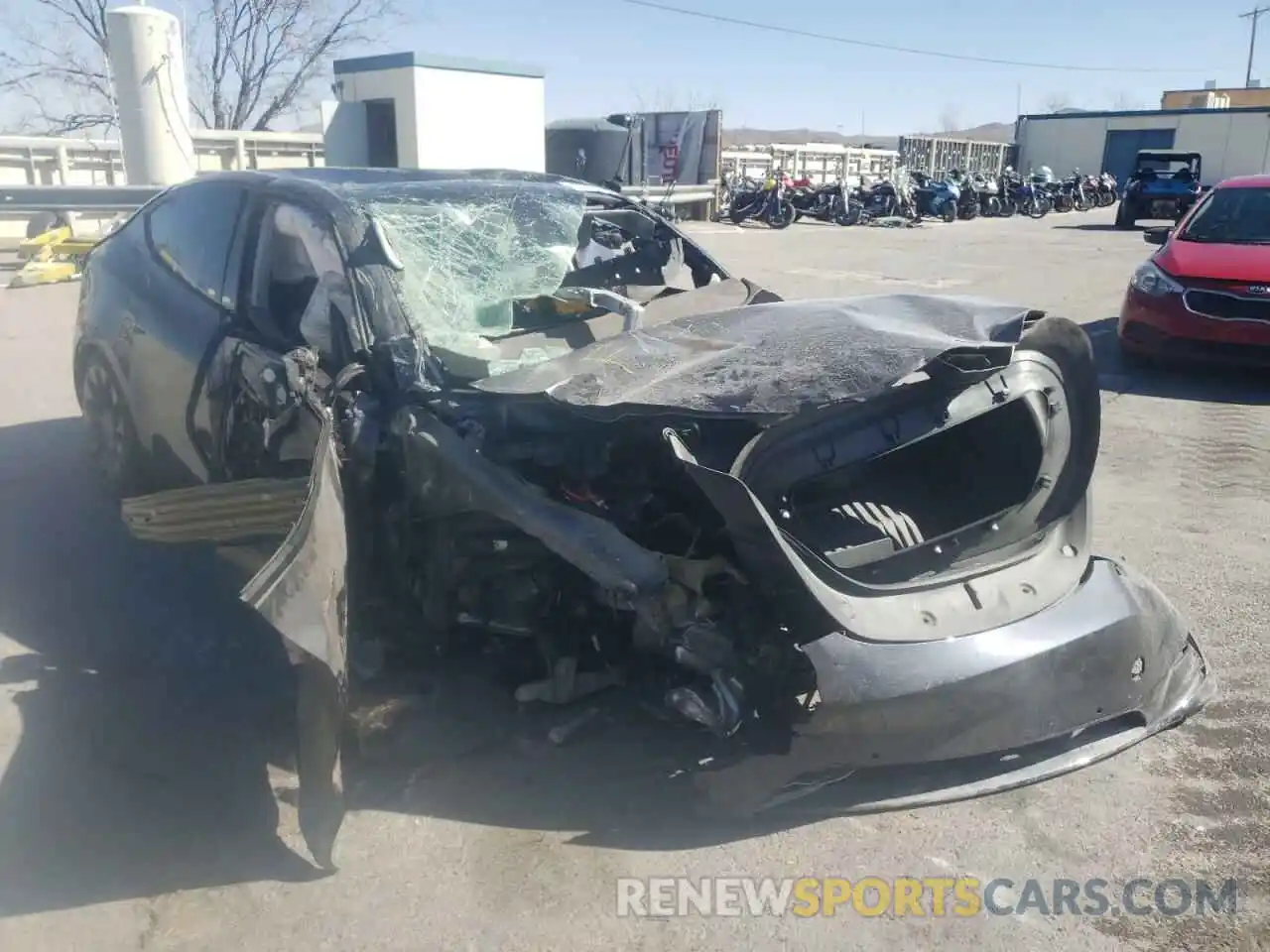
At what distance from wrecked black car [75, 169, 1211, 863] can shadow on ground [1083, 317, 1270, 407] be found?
204 inches

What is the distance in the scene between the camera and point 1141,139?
44844 millimetres

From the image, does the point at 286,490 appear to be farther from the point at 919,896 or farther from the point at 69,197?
the point at 69,197

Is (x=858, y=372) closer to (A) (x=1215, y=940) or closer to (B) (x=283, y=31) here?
(A) (x=1215, y=940)

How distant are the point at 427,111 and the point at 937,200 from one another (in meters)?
15.1

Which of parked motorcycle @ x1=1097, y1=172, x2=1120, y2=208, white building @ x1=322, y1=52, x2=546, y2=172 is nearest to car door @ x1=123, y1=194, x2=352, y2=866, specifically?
white building @ x1=322, y1=52, x2=546, y2=172

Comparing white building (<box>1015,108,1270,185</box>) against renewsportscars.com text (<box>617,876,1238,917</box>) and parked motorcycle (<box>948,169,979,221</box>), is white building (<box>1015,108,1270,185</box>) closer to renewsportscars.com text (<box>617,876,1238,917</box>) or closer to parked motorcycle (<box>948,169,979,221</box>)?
parked motorcycle (<box>948,169,979,221</box>)

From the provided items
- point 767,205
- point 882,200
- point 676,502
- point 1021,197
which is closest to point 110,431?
point 676,502

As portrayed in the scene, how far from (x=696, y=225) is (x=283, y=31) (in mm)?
18133

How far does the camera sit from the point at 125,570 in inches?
179

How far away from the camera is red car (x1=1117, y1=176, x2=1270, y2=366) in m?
7.83

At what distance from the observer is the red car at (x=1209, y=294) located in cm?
783

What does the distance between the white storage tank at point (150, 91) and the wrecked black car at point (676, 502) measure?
12.6 meters

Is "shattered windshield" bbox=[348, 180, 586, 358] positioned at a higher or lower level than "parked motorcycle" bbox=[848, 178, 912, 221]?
higher

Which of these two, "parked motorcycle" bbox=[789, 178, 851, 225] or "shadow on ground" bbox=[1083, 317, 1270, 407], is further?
"parked motorcycle" bbox=[789, 178, 851, 225]
